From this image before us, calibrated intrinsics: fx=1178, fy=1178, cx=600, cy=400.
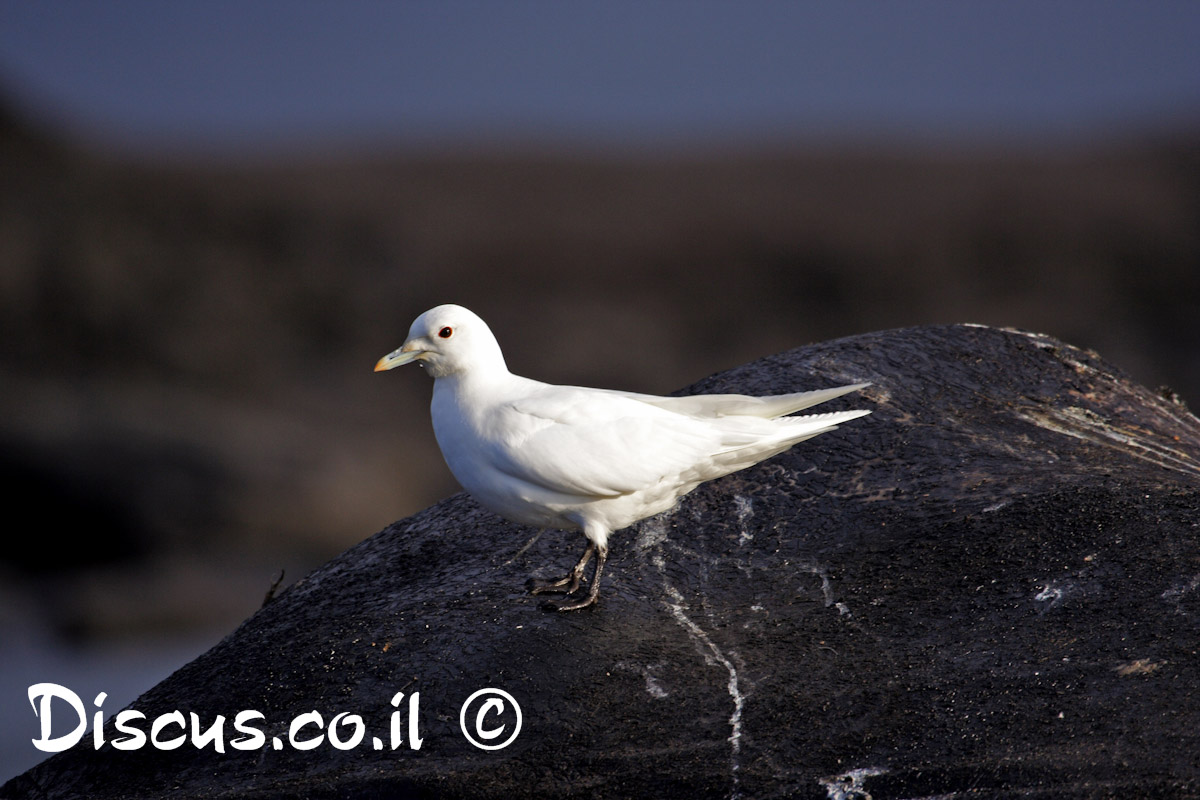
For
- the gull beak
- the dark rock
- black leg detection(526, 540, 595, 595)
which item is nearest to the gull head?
the gull beak

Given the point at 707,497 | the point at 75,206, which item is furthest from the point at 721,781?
the point at 75,206

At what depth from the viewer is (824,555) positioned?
18.4 ft

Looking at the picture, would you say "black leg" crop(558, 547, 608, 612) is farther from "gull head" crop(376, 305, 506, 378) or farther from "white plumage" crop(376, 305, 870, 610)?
"gull head" crop(376, 305, 506, 378)

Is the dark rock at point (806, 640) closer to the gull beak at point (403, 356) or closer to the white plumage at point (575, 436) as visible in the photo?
the white plumage at point (575, 436)

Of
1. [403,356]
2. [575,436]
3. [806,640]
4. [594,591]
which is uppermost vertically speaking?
[403,356]

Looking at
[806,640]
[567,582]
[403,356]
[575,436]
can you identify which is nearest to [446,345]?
[403,356]

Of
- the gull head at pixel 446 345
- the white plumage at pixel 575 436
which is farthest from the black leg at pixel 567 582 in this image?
the gull head at pixel 446 345

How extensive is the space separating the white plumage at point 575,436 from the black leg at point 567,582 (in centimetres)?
1

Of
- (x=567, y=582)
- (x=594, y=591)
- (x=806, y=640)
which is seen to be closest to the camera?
(x=806, y=640)

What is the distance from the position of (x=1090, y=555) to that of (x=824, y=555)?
1.18 metres

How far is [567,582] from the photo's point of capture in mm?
5551

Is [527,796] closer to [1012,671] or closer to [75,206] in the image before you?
[1012,671]

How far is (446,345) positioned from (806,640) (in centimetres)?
204

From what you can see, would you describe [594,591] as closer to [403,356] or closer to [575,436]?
[575,436]
